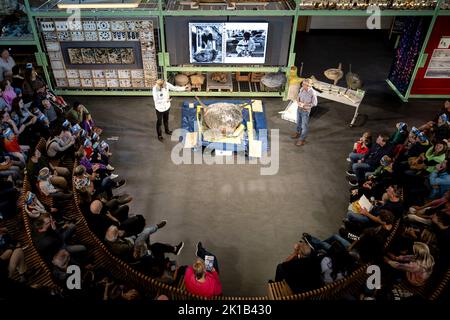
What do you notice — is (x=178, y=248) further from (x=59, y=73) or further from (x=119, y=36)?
(x=59, y=73)

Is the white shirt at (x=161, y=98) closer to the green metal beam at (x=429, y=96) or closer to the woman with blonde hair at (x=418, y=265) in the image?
the woman with blonde hair at (x=418, y=265)

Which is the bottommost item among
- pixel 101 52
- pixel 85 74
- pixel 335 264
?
pixel 85 74

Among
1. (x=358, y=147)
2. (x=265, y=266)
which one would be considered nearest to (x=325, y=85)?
(x=358, y=147)

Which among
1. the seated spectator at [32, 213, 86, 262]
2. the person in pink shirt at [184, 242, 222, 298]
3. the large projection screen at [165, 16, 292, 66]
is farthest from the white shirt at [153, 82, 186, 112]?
the person in pink shirt at [184, 242, 222, 298]

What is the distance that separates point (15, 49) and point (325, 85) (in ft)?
30.4

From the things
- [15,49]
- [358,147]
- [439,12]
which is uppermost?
[439,12]

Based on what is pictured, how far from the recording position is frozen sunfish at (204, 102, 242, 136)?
9.17 metres

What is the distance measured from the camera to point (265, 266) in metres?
6.57

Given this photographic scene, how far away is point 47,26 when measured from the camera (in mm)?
10023

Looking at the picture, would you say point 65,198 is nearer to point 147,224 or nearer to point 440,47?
point 147,224

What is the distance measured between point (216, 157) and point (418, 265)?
5.10 metres

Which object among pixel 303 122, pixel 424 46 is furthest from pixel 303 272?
pixel 424 46

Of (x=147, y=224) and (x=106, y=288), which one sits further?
(x=147, y=224)
